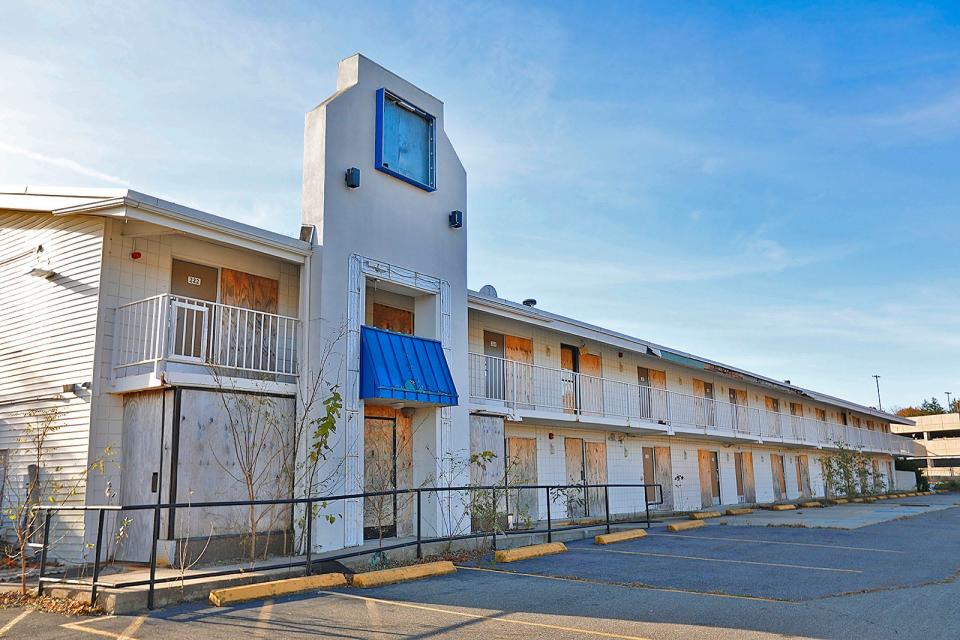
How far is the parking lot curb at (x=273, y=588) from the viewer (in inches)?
333

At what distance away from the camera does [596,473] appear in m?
21.5

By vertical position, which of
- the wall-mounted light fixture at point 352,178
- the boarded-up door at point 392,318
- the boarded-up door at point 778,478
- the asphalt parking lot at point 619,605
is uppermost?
the wall-mounted light fixture at point 352,178

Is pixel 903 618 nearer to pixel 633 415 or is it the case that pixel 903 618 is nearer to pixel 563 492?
pixel 563 492

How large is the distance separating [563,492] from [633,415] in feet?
12.2

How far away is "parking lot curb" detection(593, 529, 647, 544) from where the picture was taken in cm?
1451

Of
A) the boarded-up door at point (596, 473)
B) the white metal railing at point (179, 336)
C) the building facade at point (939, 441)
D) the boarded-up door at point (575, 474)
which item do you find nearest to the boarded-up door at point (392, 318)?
the white metal railing at point (179, 336)

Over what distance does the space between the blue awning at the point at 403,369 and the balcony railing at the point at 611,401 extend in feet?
9.50

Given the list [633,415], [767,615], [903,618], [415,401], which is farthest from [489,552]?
[633,415]

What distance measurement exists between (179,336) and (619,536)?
29.5 feet

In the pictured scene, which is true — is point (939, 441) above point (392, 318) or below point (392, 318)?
below

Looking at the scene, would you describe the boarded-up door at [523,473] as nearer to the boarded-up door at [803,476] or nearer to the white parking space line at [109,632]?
the white parking space line at [109,632]

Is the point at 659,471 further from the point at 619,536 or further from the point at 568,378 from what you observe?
the point at 619,536

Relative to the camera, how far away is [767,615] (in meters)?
7.74

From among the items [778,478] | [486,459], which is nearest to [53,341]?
[486,459]
